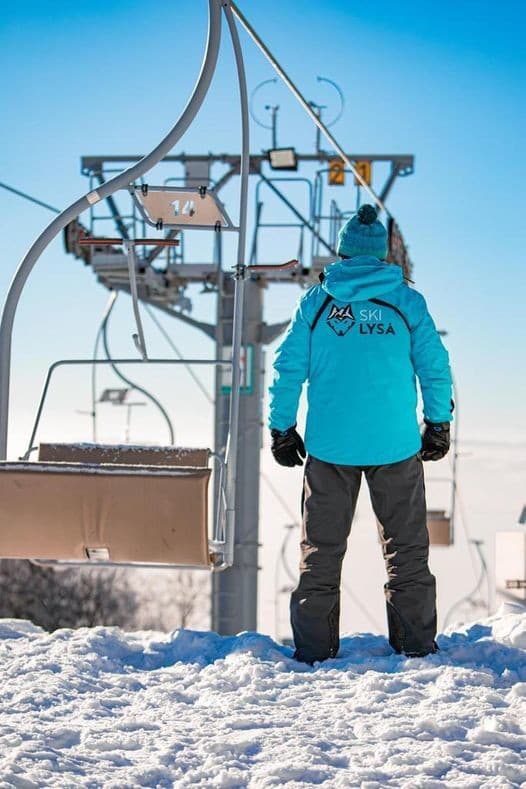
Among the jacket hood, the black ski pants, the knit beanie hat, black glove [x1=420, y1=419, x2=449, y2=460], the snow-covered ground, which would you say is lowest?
the snow-covered ground

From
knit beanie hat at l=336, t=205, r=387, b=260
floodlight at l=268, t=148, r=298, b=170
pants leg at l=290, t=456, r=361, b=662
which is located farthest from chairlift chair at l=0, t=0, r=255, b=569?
floodlight at l=268, t=148, r=298, b=170

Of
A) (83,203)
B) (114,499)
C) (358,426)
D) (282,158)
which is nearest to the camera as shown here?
(114,499)

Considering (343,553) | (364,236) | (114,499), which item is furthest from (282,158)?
(114,499)

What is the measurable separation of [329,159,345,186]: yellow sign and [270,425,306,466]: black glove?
9422 millimetres

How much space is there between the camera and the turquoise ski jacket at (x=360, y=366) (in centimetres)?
407

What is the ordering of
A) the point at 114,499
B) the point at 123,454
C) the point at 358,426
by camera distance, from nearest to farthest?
the point at 114,499
the point at 358,426
the point at 123,454

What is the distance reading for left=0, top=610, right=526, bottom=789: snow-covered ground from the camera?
2779mm

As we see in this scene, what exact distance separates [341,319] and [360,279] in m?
0.16

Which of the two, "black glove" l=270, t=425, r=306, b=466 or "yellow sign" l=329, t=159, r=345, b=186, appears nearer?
"black glove" l=270, t=425, r=306, b=466

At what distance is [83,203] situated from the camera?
391 centimetres

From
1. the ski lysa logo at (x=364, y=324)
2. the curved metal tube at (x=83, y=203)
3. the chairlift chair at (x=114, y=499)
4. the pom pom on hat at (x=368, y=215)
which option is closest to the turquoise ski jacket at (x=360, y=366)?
the ski lysa logo at (x=364, y=324)

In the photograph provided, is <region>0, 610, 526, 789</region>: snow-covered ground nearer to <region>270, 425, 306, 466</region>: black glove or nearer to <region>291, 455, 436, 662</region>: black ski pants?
<region>291, 455, 436, 662</region>: black ski pants

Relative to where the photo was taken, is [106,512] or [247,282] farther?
[247,282]

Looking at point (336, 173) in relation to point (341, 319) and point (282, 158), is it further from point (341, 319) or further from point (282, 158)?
point (341, 319)
